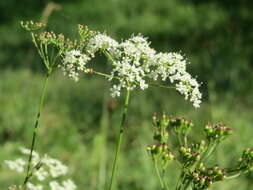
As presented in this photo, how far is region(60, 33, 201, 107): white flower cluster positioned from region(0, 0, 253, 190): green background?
1.23 metres

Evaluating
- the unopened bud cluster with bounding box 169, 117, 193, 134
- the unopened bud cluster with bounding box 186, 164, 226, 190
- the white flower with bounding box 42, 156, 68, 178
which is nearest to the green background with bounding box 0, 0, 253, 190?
the white flower with bounding box 42, 156, 68, 178

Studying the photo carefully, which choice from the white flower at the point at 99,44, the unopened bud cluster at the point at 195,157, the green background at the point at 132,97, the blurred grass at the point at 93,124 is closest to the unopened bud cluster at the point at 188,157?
the unopened bud cluster at the point at 195,157

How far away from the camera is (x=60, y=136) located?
6.48m

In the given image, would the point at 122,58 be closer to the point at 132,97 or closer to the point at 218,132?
the point at 218,132

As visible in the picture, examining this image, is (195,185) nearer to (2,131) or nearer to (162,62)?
(162,62)

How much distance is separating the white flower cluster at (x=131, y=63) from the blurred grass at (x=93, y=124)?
2885mm

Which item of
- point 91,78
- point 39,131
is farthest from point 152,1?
point 39,131

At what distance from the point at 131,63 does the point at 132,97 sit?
5.37 m

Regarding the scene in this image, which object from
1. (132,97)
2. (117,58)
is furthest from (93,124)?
(117,58)

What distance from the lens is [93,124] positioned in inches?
278

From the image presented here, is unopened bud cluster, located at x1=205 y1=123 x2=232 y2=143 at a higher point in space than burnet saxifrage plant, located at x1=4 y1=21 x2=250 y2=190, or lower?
lower

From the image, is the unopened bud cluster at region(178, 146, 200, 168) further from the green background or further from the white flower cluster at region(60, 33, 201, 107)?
the green background

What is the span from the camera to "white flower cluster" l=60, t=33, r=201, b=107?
2.08 m

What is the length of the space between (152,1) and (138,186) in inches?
291
